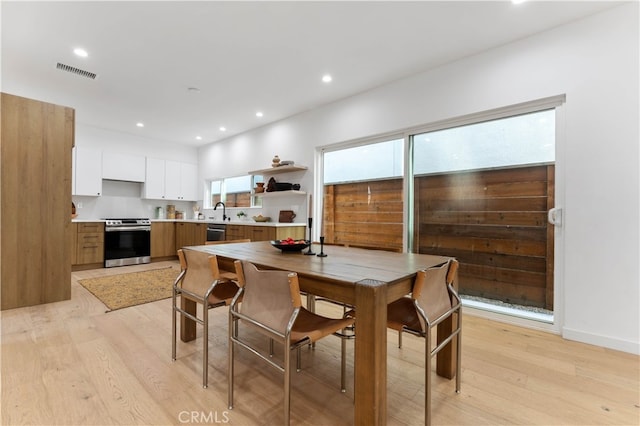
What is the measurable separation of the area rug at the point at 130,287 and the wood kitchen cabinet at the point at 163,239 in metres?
1.07

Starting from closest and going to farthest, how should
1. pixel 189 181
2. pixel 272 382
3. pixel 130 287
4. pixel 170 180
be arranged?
1. pixel 272 382
2. pixel 130 287
3. pixel 170 180
4. pixel 189 181

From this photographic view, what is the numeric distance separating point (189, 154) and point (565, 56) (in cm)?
700

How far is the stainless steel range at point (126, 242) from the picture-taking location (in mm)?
5113

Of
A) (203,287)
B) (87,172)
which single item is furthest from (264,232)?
(87,172)

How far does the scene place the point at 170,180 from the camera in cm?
639

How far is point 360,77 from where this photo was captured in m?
3.44

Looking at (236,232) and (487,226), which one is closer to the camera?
(487,226)

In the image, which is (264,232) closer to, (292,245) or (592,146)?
(292,245)

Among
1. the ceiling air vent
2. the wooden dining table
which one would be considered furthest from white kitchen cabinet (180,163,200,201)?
the wooden dining table

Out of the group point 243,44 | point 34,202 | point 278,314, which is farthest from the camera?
point 34,202

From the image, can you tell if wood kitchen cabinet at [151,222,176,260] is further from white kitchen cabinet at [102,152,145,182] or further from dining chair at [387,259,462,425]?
dining chair at [387,259,462,425]

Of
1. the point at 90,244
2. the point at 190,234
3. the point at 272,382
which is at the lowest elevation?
the point at 272,382

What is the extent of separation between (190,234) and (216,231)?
36.4 inches

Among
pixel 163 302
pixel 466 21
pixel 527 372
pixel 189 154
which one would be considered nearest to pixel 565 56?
pixel 466 21
